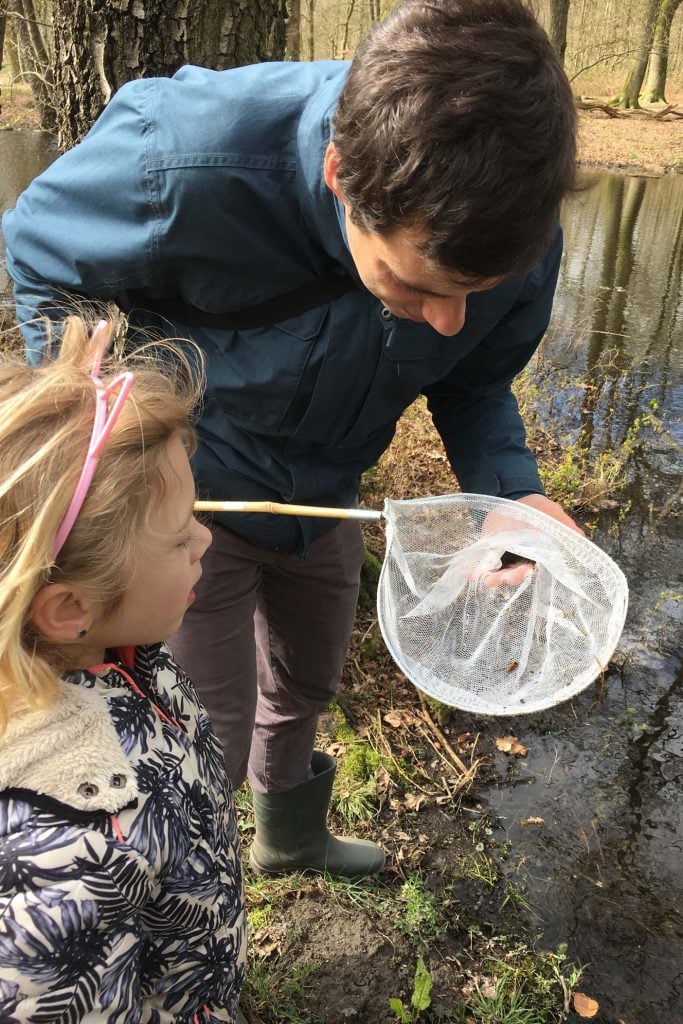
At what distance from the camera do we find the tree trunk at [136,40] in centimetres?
241

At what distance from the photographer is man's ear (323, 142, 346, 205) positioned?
1.23 m

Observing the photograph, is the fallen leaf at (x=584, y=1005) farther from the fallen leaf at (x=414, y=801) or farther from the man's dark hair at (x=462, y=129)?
the man's dark hair at (x=462, y=129)

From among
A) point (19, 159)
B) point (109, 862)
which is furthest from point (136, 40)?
point (19, 159)

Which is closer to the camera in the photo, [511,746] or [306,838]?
[306,838]

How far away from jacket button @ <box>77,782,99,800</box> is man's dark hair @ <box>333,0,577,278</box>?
880 mm

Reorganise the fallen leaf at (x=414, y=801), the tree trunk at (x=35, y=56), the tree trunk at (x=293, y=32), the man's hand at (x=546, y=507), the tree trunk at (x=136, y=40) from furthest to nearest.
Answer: the tree trunk at (x=293, y=32) → the tree trunk at (x=35, y=56) → the fallen leaf at (x=414, y=801) → the tree trunk at (x=136, y=40) → the man's hand at (x=546, y=507)

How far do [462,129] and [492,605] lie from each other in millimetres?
1011

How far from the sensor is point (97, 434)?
1.05 meters

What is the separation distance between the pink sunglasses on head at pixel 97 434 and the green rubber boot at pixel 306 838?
147cm

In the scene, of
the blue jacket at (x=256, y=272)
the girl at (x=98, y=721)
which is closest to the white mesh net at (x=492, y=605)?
the blue jacket at (x=256, y=272)

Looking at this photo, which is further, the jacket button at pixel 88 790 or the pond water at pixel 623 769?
the pond water at pixel 623 769

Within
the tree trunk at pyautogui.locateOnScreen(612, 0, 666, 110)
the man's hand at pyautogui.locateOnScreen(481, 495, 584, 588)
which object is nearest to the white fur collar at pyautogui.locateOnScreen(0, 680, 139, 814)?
the man's hand at pyautogui.locateOnScreen(481, 495, 584, 588)

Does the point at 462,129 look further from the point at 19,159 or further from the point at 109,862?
the point at 19,159

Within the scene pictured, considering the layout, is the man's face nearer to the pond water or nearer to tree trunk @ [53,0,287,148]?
the pond water
